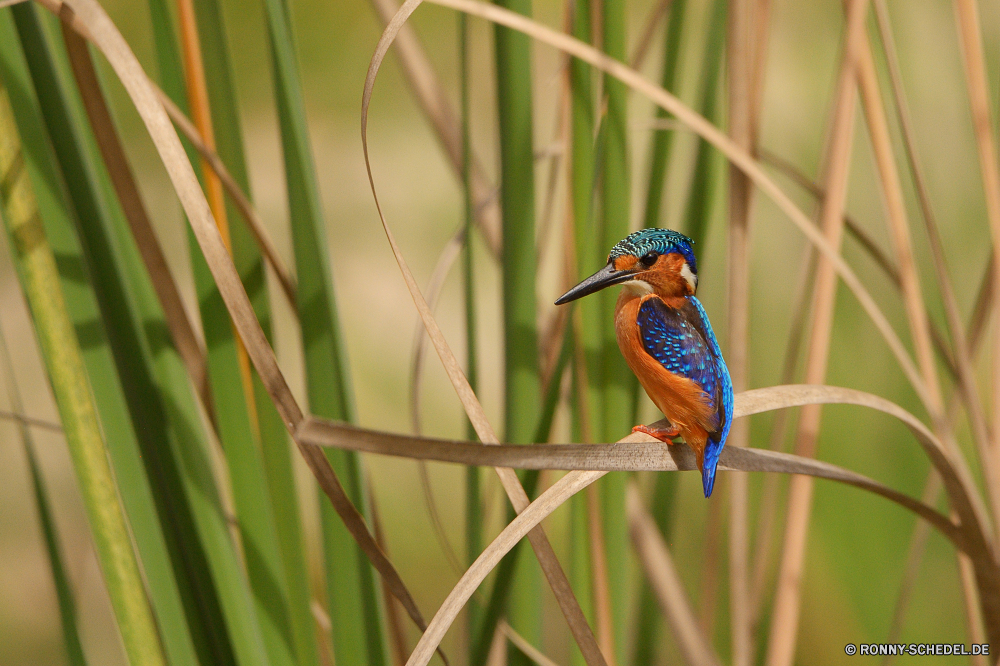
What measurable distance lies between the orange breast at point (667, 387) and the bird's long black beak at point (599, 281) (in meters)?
0.01

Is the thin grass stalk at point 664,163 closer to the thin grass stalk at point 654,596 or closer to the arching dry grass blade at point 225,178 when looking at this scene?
the thin grass stalk at point 654,596

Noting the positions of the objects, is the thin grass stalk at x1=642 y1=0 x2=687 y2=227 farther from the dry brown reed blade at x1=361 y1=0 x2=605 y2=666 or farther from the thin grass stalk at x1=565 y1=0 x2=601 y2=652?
the dry brown reed blade at x1=361 y1=0 x2=605 y2=666

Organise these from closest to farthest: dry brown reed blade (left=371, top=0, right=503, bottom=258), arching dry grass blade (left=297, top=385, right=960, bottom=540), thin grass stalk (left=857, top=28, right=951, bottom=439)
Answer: arching dry grass blade (left=297, top=385, right=960, bottom=540) → thin grass stalk (left=857, top=28, right=951, bottom=439) → dry brown reed blade (left=371, top=0, right=503, bottom=258)

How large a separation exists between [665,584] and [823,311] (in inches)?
9.4

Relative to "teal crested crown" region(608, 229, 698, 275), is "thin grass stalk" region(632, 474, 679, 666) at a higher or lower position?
lower

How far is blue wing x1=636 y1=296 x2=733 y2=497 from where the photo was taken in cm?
26

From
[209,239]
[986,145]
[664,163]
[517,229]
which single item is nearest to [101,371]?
[209,239]

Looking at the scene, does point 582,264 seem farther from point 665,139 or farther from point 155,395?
point 155,395

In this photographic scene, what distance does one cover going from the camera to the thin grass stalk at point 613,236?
14.7 inches

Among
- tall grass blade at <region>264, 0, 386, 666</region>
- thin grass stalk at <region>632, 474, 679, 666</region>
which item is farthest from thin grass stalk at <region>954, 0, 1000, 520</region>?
tall grass blade at <region>264, 0, 386, 666</region>

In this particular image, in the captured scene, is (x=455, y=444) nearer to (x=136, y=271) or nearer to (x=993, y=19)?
(x=136, y=271)

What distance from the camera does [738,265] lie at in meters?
0.42

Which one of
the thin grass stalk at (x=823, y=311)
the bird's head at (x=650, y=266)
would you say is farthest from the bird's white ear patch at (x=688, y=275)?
the thin grass stalk at (x=823, y=311)

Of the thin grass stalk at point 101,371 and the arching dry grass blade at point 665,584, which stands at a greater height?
the thin grass stalk at point 101,371
